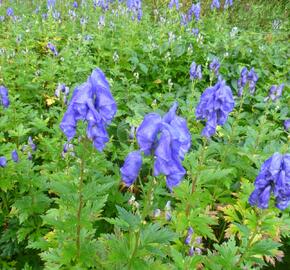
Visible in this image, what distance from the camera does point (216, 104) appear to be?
9.04ft

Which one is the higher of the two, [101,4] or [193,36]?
[101,4]

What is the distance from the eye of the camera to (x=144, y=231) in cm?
212

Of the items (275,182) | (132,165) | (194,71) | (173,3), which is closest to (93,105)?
(132,165)

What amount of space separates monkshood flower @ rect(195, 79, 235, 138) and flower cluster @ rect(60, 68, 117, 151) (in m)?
1.03

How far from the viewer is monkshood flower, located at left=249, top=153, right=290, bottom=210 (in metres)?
2.17

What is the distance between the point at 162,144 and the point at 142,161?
0.28m

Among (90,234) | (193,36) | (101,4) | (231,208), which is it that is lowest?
(90,234)

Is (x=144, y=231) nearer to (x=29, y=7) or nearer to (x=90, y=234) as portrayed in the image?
(x=90, y=234)

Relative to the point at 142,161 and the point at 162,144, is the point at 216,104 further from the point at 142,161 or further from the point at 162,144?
the point at 162,144

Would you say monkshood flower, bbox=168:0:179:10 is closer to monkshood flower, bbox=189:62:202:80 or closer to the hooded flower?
monkshood flower, bbox=189:62:202:80

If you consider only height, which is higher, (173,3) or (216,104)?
(173,3)

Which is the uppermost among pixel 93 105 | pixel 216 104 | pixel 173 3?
pixel 173 3

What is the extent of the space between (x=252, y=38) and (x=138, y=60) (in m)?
2.71

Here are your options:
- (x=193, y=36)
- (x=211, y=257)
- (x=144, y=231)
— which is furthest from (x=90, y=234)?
(x=193, y=36)
